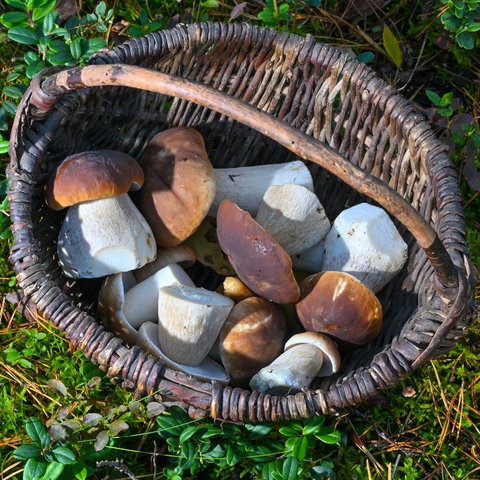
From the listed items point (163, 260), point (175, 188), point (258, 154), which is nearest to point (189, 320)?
point (163, 260)

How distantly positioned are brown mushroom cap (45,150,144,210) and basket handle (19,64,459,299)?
0.86 ft

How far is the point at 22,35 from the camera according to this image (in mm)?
2289

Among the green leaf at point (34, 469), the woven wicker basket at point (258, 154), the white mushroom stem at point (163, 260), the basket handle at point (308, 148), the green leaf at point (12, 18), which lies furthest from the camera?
the green leaf at point (12, 18)

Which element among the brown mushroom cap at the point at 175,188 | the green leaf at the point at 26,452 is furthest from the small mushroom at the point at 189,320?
the green leaf at the point at 26,452

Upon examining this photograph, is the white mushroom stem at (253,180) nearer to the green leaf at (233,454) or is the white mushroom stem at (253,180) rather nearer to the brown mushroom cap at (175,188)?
the brown mushroom cap at (175,188)

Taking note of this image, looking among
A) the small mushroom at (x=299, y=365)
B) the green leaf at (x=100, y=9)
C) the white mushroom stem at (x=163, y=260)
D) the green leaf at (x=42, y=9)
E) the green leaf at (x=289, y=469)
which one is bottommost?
the green leaf at (x=289, y=469)

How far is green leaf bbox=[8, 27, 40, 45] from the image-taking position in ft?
7.47

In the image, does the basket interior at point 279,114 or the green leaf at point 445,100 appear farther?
the green leaf at point 445,100

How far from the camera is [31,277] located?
5.95ft

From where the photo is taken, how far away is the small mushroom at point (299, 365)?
183cm

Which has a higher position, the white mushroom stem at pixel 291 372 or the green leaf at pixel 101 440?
the white mushroom stem at pixel 291 372

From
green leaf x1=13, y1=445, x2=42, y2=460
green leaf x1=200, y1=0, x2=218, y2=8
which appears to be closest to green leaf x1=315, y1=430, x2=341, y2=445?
green leaf x1=13, y1=445, x2=42, y2=460

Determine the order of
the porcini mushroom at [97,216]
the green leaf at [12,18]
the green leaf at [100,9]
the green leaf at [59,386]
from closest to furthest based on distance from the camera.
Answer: the porcini mushroom at [97,216]
the green leaf at [59,386]
the green leaf at [12,18]
the green leaf at [100,9]

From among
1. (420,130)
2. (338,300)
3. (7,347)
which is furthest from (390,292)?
(7,347)
